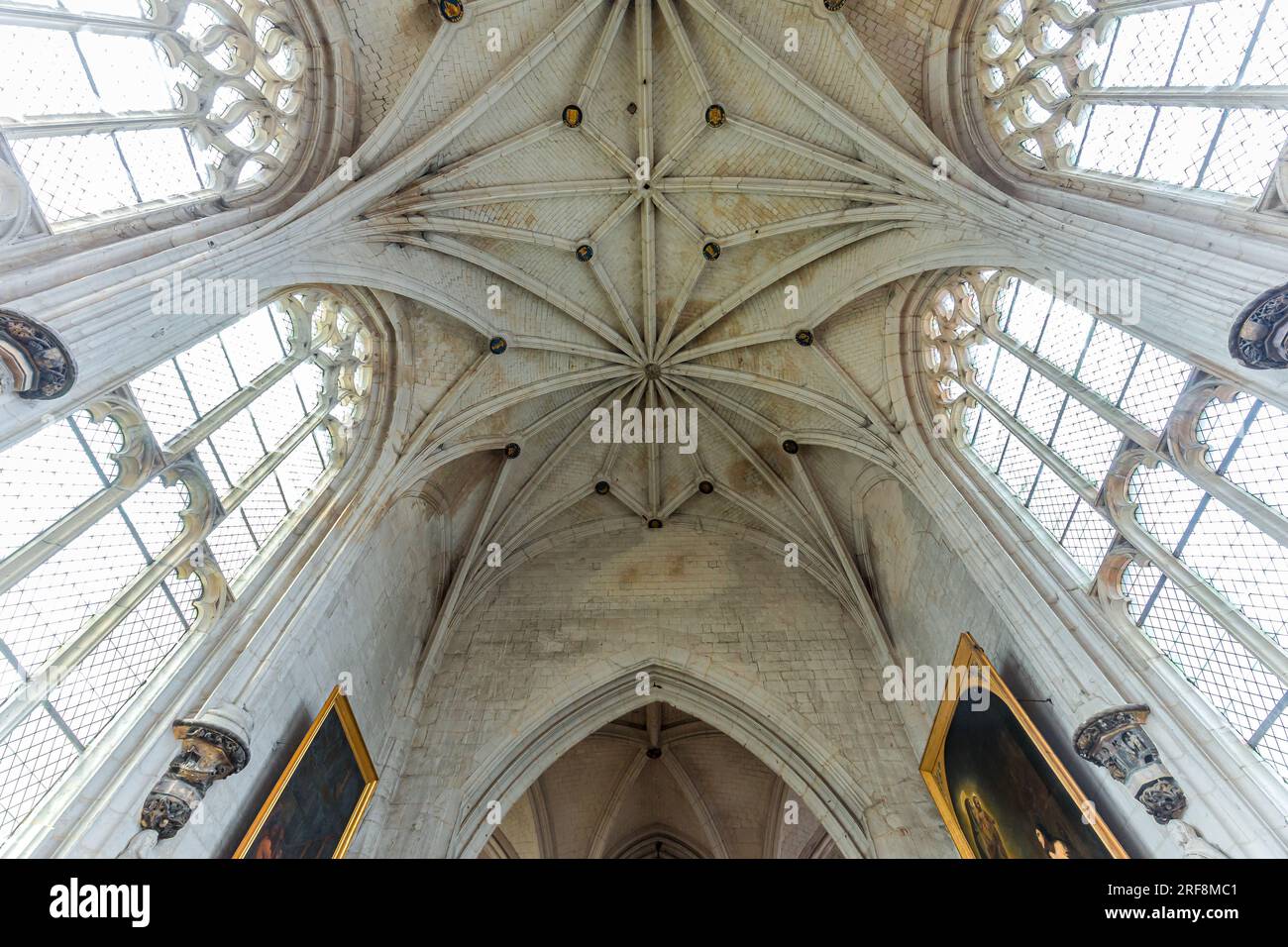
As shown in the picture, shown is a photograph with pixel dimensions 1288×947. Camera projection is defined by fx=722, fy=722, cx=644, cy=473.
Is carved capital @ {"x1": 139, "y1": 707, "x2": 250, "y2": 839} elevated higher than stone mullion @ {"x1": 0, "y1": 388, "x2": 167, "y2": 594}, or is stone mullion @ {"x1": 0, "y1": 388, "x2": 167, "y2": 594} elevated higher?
stone mullion @ {"x1": 0, "y1": 388, "x2": 167, "y2": 594}

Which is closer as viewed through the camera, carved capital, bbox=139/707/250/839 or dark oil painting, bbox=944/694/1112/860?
carved capital, bbox=139/707/250/839

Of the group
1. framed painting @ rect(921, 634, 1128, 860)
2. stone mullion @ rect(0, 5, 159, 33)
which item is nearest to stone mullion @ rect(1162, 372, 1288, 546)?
framed painting @ rect(921, 634, 1128, 860)

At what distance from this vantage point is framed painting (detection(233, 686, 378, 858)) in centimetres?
788

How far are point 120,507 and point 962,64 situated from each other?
11.5m

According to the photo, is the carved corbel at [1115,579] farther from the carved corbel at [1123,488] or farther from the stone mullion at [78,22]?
the stone mullion at [78,22]

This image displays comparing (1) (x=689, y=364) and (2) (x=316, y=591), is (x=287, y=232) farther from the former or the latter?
(1) (x=689, y=364)

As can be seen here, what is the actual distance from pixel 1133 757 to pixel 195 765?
8.52 meters

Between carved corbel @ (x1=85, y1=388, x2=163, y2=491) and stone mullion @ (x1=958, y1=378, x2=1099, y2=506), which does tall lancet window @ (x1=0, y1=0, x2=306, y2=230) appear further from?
stone mullion @ (x1=958, y1=378, x2=1099, y2=506)

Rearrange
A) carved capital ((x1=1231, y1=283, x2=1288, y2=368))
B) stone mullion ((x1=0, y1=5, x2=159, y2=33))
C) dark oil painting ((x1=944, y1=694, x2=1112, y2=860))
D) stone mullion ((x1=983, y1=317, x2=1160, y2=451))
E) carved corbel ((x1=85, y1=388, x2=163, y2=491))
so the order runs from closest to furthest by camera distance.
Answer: carved capital ((x1=1231, y1=283, x2=1288, y2=368)) → stone mullion ((x1=0, y1=5, x2=159, y2=33)) → carved corbel ((x1=85, y1=388, x2=163, y2=491)) → dark oil painting ((x1=944, y1=694, x2=1112, y2=860)) → stone mullion ((x1=983, y1=317, x2=1160, y2=451))

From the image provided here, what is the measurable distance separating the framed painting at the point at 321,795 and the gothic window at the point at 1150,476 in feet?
30.4

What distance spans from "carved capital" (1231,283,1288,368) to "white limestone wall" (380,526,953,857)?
7.40 meters

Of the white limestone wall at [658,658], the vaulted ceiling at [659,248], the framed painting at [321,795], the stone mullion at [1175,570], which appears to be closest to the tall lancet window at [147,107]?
the vaulted ceiling at [659,248]

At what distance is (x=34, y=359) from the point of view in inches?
203

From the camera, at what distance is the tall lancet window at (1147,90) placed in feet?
20.1
